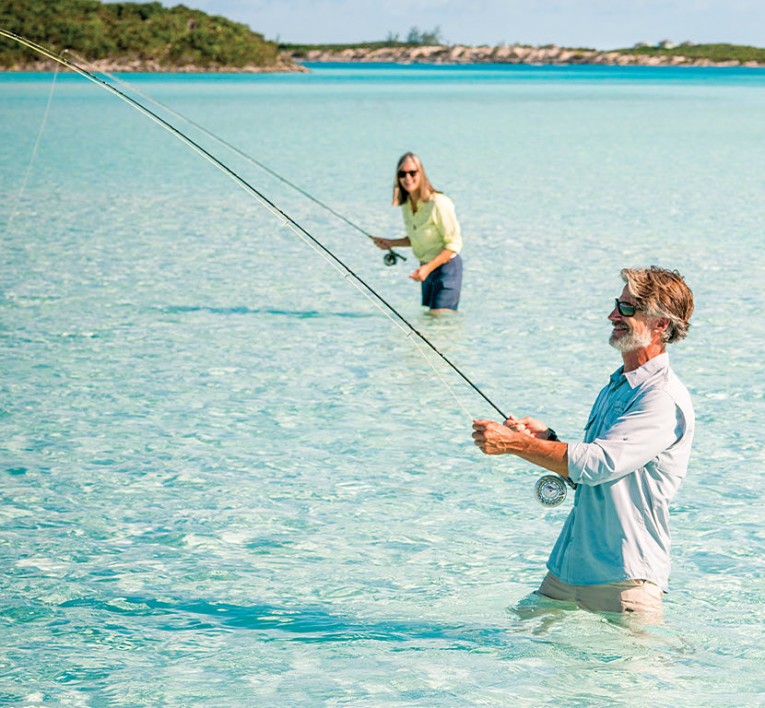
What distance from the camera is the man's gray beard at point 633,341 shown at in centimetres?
391

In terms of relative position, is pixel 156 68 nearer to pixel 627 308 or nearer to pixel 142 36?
pixel 142 36

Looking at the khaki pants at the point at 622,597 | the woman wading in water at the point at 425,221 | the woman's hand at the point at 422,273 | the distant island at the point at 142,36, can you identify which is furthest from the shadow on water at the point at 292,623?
the distant island at the point at 142,36

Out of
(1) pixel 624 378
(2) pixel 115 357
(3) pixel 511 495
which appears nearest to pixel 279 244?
(2) pixel 115 357

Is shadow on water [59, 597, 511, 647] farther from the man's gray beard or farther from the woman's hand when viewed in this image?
the woman's hand

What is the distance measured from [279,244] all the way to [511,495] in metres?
9.83

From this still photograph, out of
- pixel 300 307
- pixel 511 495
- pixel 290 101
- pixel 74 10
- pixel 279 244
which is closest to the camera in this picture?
pixel 511 495

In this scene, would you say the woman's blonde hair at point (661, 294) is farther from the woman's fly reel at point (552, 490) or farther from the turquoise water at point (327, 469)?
the turquoise water at point (327, 469)

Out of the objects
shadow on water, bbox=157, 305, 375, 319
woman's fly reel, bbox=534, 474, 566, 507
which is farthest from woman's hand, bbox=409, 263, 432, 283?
woman's fly reel, bbox=534, 474, 566, 507

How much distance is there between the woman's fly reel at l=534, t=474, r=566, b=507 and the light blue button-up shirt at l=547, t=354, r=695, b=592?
106mm

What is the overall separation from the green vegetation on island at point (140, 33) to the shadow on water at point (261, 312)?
109375 mm

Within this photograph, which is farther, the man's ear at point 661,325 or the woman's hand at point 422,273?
the woman's hand at point 422,273

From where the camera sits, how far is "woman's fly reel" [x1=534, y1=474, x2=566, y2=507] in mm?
4242

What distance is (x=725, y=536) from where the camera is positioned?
20.0 ft

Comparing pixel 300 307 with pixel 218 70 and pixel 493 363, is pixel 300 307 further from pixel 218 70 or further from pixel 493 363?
pixel 218 70
